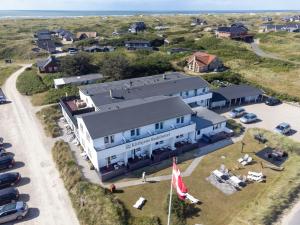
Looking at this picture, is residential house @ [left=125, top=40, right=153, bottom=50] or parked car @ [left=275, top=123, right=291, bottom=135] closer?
parked car @ [left=275, top=123, right=291, bottom=135]

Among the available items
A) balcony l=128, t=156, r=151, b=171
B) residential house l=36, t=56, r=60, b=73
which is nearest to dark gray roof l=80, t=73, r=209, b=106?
balcony l=128, t=156, r=151, b=171

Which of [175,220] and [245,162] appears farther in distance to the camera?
[245,162]

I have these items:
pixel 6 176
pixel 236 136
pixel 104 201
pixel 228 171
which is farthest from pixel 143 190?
pixel 236 136

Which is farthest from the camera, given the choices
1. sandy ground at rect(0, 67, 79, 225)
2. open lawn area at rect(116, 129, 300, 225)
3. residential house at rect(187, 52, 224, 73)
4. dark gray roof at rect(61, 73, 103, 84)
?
residential house at rect(187, 52, 224, 73)

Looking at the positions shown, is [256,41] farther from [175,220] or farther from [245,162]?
[175,220]

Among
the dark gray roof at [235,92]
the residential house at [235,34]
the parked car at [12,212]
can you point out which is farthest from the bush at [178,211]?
the residential house at [235,34]

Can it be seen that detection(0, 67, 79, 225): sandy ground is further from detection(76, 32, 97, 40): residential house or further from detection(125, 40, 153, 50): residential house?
detection(76, 32, 97, 40): residential house
